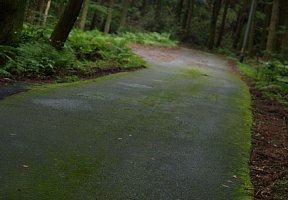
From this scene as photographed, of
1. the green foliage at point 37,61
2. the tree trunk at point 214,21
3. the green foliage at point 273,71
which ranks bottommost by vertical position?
the green foliage at point 37,61

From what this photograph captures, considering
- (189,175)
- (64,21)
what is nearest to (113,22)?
(64,21)

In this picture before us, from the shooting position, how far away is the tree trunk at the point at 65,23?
15.1m

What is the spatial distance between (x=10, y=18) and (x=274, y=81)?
1116 centimetres

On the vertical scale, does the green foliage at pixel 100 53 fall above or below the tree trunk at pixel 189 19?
below

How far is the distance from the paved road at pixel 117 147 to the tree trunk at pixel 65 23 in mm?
4323

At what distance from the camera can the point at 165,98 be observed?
11828mm

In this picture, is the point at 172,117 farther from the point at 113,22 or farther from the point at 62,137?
the point at 113,22

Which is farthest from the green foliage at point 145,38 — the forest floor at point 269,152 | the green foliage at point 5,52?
the forest floor at point 269,152

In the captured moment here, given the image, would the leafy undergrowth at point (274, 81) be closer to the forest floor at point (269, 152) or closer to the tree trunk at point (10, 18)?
the forest floor at point (269, 152)

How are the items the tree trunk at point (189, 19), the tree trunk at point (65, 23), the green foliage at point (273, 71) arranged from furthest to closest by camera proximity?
the tree trunk at point (189, 19)
the green foliage at point (273, 71)
the tree trunk at point (65, 23)

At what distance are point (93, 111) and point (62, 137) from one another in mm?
2078

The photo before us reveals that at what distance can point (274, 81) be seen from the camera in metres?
18.5

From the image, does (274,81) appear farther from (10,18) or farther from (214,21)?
(214,21)

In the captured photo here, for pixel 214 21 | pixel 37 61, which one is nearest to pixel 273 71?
pixel 37 61
